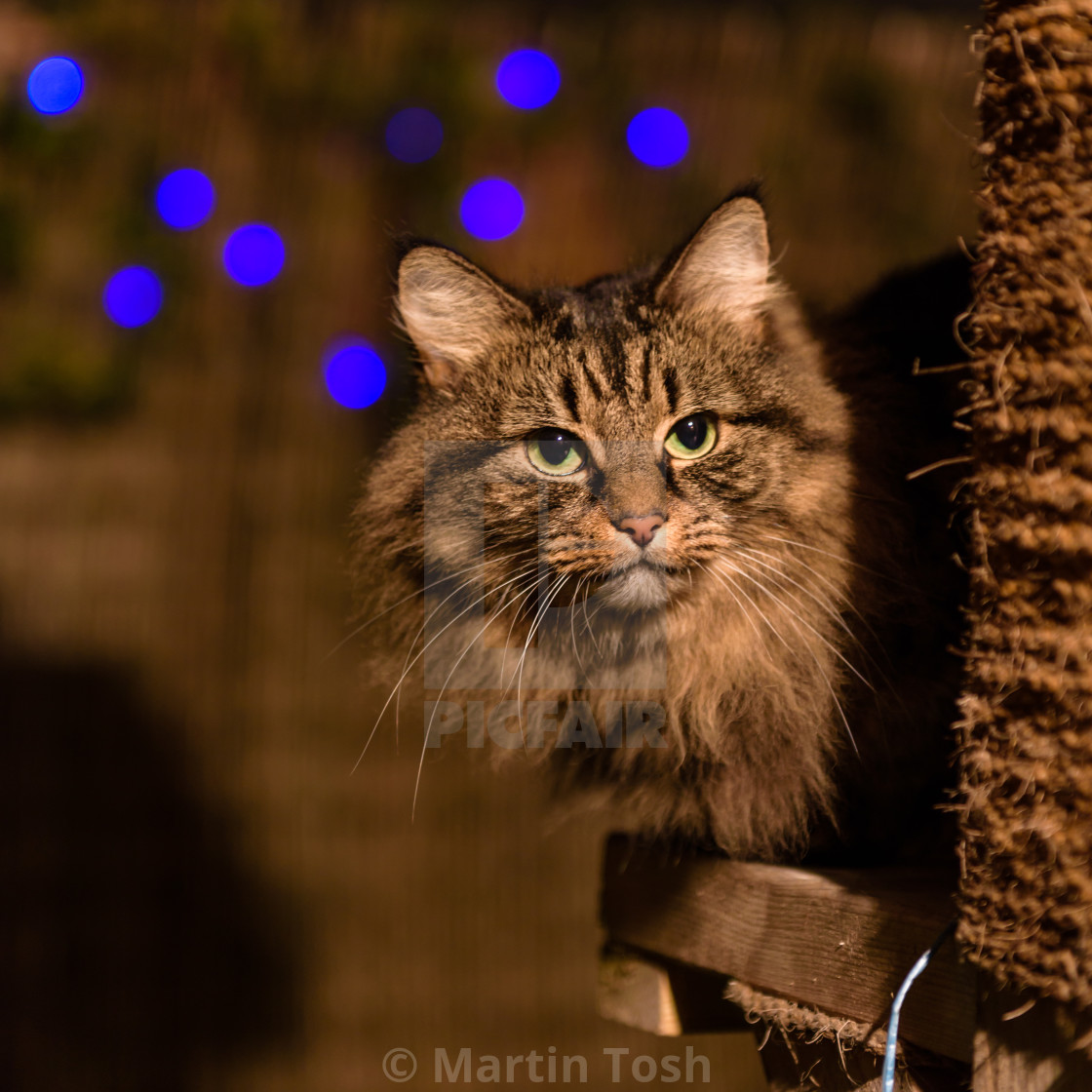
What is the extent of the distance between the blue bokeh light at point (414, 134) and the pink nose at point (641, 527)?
1.70 metres

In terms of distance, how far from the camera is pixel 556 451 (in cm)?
112

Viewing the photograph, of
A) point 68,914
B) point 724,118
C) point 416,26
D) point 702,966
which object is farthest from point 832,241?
point 68,914

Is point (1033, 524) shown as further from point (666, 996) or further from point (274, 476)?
point (274, 476)

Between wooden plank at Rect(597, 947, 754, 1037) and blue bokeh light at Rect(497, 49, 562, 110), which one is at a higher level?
blue bokeh light at Rect(497, 49, 562, 110)

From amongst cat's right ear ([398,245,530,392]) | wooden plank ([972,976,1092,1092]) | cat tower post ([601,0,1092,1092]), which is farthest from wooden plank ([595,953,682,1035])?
cat's right ear ([398,245,530,392])

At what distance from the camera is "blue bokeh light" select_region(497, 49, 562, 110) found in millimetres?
2182

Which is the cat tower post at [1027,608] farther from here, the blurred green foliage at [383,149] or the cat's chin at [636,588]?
the blurred green foliage at [383,149]

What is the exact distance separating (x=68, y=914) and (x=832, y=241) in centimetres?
251

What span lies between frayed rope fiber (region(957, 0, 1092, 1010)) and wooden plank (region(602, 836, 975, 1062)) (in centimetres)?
11

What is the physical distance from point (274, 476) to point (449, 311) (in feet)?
4.36

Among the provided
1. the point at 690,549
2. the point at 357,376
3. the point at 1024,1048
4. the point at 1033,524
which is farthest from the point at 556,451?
the point at 357,376

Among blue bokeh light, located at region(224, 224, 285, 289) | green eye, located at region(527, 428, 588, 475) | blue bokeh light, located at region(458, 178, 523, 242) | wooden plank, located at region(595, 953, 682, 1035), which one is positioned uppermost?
blue bokeh light, located at region(458, 178, 523, 242)

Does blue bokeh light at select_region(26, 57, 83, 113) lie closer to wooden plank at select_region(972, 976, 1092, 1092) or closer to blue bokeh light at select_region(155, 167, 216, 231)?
blue bokeh light at select_region(155, 167, 216, 231)

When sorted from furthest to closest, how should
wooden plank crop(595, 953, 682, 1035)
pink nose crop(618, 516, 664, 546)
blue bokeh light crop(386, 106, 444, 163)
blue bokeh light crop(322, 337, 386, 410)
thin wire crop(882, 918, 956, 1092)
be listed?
blue bokeh light crop(386, 106, 444, 163), blue bokeh light crop(322, 337, 386, 410), wooden plank crop(595, 953, 682, 1035), pink nose crop(618, 516, 664, 546), thin wire crop(882, 918, 956, 1092)
